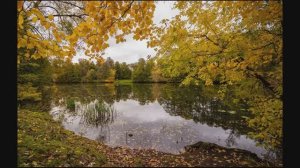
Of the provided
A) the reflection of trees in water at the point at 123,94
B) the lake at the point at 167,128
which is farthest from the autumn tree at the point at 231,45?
the reflection of trees in water at the point at 123,94

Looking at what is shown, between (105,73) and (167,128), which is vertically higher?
(105,73)

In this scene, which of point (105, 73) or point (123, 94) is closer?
point (123, 94)

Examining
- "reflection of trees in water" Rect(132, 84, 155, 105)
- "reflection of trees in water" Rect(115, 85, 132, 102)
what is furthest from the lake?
"reflection of trees in water" Rect(115, 85, 132, 102)

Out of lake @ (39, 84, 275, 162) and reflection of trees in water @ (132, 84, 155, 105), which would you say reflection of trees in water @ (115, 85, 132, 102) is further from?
lake @ (39, 84, 275, 162)

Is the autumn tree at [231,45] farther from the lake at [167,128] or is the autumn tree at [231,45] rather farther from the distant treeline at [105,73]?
the distant treeline at [105,73]

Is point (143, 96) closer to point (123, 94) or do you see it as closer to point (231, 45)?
point (123, 94)

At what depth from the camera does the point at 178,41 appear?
225 inches

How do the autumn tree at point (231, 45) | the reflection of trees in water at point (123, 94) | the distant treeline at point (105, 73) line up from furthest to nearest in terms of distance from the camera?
1. the distant treeline at point (105, 73)
2. the reflection of trees in water at point (123, 94)
3. the autumn tree at point (231, 45)

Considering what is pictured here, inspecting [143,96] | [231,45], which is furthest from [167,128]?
[143,96]

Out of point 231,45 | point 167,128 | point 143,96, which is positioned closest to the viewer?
point 231,45

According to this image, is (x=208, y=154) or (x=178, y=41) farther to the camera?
(x=208, y=154)
